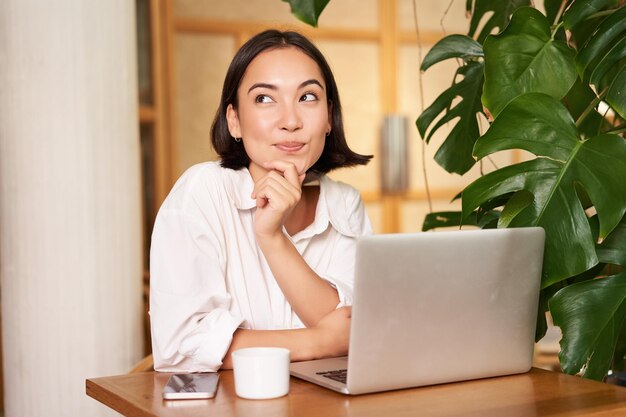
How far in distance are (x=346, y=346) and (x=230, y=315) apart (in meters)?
0.22

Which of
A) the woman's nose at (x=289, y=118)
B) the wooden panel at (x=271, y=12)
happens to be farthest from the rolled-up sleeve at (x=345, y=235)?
the wooden panel at (x=271, y=12)

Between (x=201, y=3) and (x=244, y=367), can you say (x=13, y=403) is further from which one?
(x=201, y=3)

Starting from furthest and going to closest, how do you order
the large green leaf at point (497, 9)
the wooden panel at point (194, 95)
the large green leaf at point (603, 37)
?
the wooden panel at point (194, 95), the large green leaf at point (497, 9), the large green leaf at point (603, 37)

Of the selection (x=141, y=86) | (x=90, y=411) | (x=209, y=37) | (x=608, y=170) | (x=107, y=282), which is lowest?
(x=90, y=411)

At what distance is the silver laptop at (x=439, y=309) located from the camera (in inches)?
48.0

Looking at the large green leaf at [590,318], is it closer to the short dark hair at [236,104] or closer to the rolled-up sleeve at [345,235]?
the rolled-up sleeve at [345,235]

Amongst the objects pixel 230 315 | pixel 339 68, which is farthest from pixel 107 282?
pixel 339 68

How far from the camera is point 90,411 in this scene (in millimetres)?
2480

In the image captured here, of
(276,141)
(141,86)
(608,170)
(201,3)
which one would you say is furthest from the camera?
(201,3)

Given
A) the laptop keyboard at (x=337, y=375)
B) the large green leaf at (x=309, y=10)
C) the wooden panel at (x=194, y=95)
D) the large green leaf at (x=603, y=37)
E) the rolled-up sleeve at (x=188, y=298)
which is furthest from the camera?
the wooden panel at (x=194, y=95)

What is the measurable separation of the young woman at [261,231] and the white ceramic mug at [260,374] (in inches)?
9.2

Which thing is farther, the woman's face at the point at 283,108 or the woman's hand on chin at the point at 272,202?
the woman's face at the point at 283,108

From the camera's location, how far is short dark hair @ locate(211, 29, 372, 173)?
174 centimetres

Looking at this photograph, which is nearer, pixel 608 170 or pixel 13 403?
pixel 608 170
